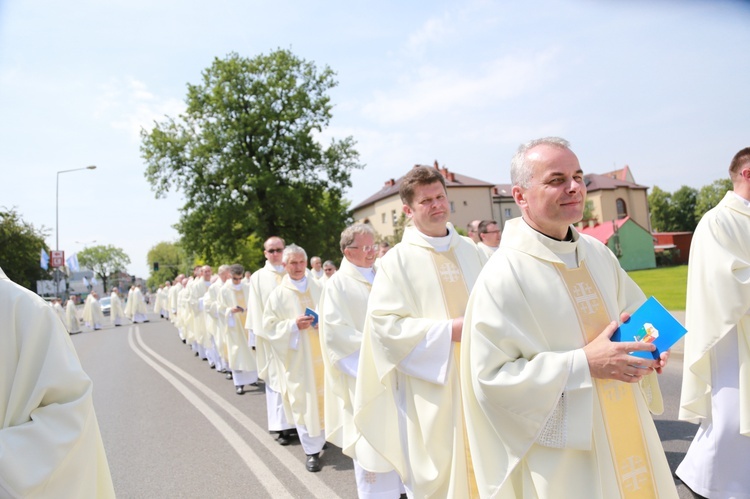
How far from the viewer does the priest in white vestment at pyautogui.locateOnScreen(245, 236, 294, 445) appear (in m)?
6.66

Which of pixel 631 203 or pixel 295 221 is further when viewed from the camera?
pixel 631 203

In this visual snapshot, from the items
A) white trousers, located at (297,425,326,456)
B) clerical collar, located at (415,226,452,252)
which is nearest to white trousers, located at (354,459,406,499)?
white trousers, located at (297,425,326,456)

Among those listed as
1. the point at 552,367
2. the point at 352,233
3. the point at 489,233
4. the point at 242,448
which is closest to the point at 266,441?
the point at 242,448

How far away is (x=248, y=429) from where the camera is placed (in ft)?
24.1

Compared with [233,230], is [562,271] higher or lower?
lower

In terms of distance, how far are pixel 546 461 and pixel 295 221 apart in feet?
103

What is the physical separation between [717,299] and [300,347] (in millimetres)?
4033

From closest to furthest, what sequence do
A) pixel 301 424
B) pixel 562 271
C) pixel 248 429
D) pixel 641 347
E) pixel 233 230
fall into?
1. pixel 641 347
2. pixel 562 271
3. pixel 301 424
4. pixel 248 429
5. pixel 233 230

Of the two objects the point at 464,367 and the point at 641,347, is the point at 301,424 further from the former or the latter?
the point at 641,347

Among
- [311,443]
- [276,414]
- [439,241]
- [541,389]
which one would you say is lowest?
[311,443]

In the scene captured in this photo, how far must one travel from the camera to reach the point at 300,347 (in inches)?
247

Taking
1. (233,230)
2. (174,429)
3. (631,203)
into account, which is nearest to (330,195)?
(233,230)

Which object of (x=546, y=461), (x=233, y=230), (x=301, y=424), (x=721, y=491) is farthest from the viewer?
(x=233, y=230)

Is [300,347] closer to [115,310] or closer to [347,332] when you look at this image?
[347,332]
